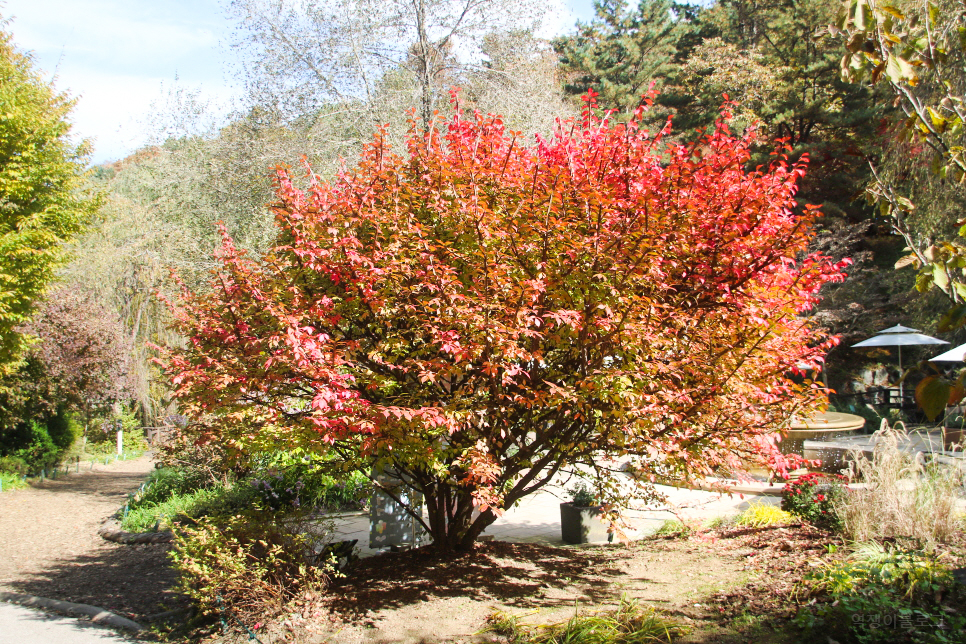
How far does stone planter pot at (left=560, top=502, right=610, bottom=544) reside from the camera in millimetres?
7191

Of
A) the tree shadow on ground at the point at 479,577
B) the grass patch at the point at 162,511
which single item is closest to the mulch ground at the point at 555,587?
the tree shadow on ground at the point at 479,577

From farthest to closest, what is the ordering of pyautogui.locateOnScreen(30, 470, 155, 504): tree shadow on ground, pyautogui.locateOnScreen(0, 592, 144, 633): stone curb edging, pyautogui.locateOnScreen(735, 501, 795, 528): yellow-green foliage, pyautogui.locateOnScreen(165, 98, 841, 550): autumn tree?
pyautogui.locateOnScreen(30, 470, 155, 504): tree shadow on ground → pyautogui.locateOnScreen(735, 501, 795, 528): yellow-green foliage → pyautogui.locateOnScreen(0, 592, 144, 633): stone curb edging → pyautogui.locateOnScreen(165, 98, 841, 550): autumn tree

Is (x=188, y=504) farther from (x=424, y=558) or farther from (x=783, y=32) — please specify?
(x=783, y=32)

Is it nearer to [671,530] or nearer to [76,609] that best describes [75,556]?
[76,609]

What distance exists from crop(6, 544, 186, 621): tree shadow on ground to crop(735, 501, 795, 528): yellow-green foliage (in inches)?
232

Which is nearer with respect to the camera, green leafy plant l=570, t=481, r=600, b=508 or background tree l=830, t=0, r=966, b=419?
background tree l=830, t=0, r=966, b=419

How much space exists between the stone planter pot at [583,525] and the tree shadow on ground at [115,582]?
4082 mm

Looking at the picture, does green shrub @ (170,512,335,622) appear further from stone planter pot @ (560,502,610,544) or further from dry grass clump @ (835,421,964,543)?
dry grass clump @ (835,421,964,543)

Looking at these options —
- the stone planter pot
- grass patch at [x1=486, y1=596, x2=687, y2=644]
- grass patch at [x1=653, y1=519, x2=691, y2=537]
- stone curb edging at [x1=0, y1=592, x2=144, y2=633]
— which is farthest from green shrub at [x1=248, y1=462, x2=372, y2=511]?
grass patch at [x1=653, y1=519, x2=691, y2=537]

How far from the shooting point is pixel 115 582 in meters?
6.93

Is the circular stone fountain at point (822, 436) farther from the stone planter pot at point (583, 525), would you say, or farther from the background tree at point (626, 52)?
the background tree at point (626, 52)

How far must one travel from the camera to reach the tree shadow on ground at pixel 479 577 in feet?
16.6

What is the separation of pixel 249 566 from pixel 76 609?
2.25 meters

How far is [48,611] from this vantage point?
235 inches
